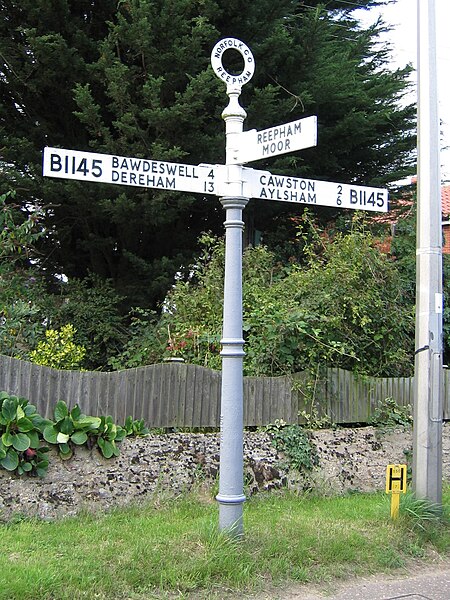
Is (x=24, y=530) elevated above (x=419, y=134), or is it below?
below

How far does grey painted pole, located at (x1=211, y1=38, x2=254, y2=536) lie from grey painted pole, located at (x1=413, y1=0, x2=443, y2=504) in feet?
6.36

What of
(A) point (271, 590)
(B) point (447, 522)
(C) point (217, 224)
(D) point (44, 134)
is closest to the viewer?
(A) point (271, 590)

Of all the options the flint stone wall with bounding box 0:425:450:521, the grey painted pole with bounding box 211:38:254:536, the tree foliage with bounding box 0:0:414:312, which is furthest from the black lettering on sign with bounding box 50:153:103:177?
the tree foliage with bounding box 0:0:414:312

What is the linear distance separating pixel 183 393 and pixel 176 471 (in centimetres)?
89

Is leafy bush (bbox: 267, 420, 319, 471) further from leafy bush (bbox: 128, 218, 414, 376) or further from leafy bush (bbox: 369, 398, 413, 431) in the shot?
leafy bush (bbox: 369, 398, 413, 431)

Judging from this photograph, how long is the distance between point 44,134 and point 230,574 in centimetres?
758

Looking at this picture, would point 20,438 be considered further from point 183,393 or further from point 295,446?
point 295,446

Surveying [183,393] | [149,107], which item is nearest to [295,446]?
[183,393]

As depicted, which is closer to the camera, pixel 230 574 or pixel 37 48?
pixel 230 574

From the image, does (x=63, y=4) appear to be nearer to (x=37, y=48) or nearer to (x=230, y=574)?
(x=37, y=48)

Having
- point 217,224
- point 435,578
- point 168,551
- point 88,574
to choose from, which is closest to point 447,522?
point 435,578

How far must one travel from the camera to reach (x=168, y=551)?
4.78 meters

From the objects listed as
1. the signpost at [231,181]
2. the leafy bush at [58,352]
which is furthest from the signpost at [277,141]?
the leafy bush at [58,352]

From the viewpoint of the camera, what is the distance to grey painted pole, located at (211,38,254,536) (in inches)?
197
